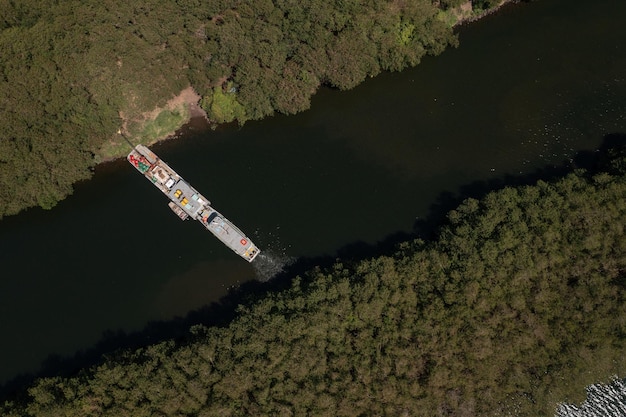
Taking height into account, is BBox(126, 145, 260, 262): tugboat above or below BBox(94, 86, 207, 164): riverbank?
below

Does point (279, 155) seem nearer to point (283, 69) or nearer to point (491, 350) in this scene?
point (283, 69)

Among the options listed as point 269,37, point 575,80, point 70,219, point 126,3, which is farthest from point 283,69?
point 575,80

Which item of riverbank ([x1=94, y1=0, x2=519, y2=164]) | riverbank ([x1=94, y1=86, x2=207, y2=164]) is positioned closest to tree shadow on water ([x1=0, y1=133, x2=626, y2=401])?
riverbank ([x1=94, y1=0, x2=519, y2=164])

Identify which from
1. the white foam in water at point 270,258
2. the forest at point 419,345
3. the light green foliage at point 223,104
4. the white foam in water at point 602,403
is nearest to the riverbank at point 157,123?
the light green foliage at point 223,104

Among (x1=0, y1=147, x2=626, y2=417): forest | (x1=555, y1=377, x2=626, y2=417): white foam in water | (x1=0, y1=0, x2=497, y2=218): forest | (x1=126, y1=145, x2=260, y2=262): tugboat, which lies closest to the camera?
(x1=0, y1=147, x2=626, y2=417): forest

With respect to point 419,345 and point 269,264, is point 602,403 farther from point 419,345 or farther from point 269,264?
point 269,264

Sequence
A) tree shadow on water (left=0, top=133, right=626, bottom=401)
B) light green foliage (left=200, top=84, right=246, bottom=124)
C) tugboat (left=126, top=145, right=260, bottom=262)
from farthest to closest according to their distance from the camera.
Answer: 1. light green foliage (left=200, top=84, right=246, bottom=124)
2. tugboat (left=126, top=145, right=260, bottom=262)
3. tree shadow on water (left=0, top=133, right=626, bottom=401)

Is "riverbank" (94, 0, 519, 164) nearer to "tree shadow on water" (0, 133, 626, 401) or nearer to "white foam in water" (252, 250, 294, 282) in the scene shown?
"white foam in water" (252, 250, 294, 282)
